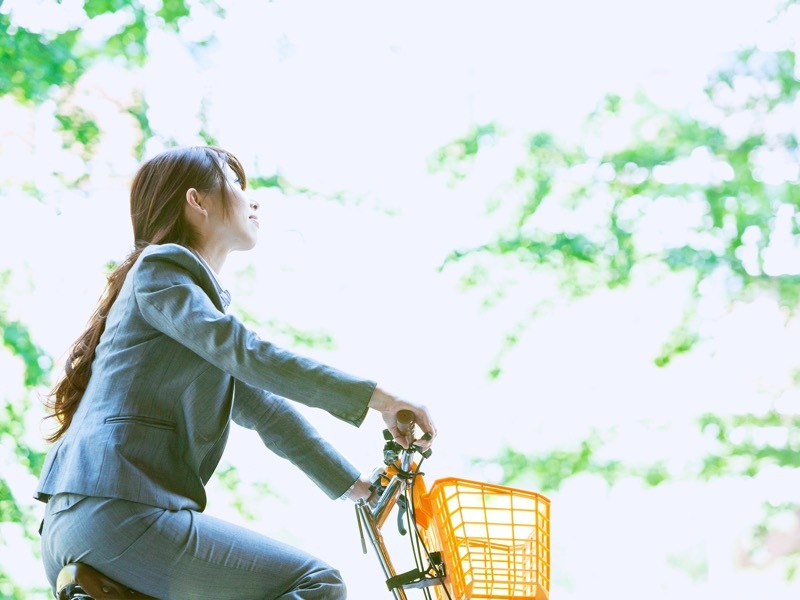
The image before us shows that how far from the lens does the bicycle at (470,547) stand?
147cm

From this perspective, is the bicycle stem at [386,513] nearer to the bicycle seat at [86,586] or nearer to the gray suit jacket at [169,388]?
the gray suit jacket at [169,388]

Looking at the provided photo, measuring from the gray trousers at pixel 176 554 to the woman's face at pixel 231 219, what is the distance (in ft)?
1.84

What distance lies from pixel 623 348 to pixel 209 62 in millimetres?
1961

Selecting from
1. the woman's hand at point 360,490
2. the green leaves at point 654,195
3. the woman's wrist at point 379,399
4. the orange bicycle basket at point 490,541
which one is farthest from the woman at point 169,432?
the green leaves at point 654,195

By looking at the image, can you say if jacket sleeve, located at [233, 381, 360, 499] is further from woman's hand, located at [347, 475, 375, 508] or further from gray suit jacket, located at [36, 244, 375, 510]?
gray suit jacket, located at [36, 244, 375, 510]

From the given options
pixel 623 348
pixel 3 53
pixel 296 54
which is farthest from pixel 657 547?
pixel 3 53

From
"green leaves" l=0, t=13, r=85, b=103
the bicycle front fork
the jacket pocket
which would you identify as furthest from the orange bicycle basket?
"green leaves" l=0, t=13, r=85, b=103

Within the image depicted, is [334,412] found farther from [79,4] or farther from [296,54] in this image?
[79,4]

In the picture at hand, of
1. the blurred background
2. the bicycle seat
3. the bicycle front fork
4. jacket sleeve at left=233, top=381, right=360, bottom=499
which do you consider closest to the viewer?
the bicycle seat

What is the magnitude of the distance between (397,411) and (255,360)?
0.79ft

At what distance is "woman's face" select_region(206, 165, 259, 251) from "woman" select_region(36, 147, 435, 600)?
0.17m

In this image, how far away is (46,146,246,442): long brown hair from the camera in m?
1.72

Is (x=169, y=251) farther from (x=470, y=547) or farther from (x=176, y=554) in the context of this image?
(x=470, y=547)

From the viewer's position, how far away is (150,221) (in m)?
1.82
